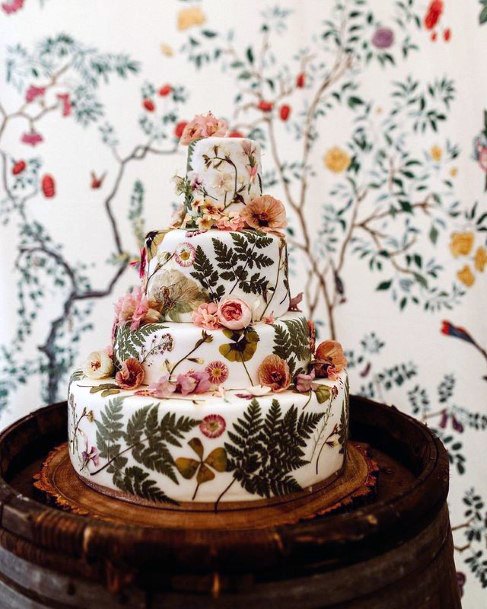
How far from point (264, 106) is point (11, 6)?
0.96 m

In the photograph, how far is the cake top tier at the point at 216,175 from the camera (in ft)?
3.75

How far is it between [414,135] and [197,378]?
53.3 inches

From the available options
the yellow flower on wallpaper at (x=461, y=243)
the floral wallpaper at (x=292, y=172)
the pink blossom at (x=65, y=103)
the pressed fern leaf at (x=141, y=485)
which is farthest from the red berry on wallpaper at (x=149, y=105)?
the pressed fern leaf at (x=141, y=485)

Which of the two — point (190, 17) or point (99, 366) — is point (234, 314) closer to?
point (99, 366)

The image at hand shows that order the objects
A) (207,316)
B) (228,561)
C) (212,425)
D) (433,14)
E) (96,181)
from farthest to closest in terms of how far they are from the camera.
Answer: (96,181) < (433,14) < (207,316) < (212,425) < (228,561)

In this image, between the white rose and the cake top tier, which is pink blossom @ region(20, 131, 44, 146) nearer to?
the cake top tier

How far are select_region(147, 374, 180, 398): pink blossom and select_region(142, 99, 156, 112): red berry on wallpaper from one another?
1.28 metres

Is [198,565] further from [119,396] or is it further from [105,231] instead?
[105,231]

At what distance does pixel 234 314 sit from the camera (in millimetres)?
1027

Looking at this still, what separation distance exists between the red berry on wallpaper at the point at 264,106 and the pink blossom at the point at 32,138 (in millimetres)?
822

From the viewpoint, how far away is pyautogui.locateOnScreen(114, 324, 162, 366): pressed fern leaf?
107cm

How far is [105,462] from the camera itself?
101cm

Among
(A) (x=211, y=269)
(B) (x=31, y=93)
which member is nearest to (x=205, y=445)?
(A) (x=211, y=269)

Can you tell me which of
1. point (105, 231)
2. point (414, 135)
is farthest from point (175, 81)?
point (414, 135)
